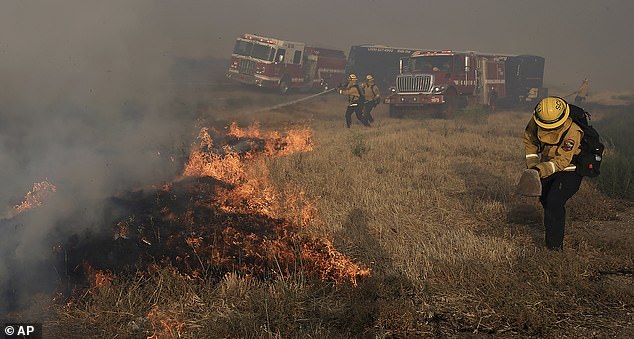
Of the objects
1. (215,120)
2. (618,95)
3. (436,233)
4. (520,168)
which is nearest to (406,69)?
(215,120)

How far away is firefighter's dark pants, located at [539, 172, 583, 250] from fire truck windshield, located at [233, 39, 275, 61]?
58.1 ft

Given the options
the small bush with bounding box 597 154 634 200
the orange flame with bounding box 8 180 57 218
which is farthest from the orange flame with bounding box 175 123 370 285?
the small bush with bounding box 597 154 634 200

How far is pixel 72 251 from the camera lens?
4789 mm

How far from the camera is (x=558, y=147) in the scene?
4727 mm

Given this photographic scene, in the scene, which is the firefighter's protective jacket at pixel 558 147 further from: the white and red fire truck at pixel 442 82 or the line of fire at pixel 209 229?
the white and red fire truck at pixel 442 82

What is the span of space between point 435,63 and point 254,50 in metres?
8.86

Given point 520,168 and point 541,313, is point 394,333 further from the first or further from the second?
point 520,168

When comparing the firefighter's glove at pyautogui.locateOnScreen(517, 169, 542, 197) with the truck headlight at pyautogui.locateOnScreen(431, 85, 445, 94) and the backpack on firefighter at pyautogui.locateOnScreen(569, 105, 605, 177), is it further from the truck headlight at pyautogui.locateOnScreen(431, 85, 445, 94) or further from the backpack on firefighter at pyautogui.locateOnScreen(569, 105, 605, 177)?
the truck headlight at pyautogui.locateOnScreen(431, 85, 445, 94)

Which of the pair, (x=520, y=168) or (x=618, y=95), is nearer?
(x=520, y=168)

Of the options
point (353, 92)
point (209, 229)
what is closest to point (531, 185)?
point (209, 229)

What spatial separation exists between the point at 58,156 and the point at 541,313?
6.82 metres

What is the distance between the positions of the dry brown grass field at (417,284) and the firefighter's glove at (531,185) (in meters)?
0.69

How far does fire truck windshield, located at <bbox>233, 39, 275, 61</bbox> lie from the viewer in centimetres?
2109

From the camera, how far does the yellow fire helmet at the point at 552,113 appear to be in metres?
4.55
